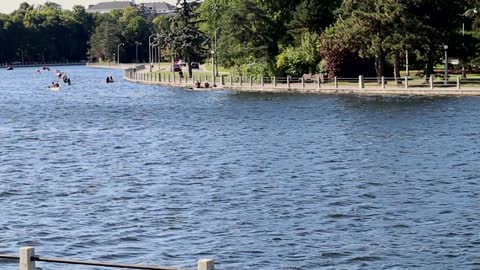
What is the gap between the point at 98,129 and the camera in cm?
6775

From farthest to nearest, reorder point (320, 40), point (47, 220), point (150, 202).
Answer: point (320, 40) → point (150, 202) → point (47, 220)

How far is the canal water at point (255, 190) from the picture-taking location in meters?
26.7

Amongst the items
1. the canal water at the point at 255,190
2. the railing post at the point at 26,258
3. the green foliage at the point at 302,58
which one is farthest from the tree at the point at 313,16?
the railing post at the point at 26,258

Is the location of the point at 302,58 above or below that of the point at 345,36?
below

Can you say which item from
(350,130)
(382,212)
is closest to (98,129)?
(350,130)

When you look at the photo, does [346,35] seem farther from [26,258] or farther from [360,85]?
[26,258]

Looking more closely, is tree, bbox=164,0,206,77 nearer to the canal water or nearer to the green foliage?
the green foliage

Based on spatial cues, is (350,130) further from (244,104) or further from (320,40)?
(320,40)

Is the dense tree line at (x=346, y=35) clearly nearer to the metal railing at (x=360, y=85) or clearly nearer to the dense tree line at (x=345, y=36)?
the dense tree line at (x=345, y=36)

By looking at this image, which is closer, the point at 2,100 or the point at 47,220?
the point at 47,220

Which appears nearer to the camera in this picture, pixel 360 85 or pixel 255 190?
pixel 255 190

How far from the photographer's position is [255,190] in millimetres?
36531

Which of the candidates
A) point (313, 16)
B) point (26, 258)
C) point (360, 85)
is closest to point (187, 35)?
point (313, 16)

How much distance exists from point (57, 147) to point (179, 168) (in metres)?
13.3
